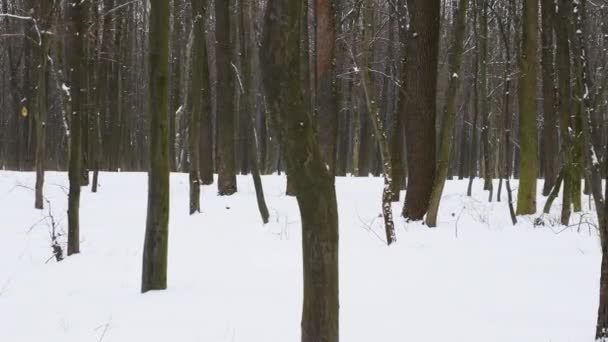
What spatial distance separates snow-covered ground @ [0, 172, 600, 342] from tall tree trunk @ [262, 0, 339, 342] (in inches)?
43.0

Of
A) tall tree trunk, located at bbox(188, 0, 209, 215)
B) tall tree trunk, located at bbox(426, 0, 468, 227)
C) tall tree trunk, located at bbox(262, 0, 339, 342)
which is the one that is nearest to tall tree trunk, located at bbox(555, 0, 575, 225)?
tall tree trunk, located at bbox(426, 0, 468, 227)

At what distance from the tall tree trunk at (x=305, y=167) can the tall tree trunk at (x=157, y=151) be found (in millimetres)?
2930

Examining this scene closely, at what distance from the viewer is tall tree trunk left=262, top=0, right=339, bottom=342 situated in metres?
3.31

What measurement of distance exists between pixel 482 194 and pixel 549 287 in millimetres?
12317

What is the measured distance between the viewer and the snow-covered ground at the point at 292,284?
15.2ft

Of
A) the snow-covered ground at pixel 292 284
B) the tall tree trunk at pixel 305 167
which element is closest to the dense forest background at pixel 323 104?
the tall tree trunk at pixel 305 167

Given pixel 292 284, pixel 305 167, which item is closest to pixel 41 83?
pixel 292 284

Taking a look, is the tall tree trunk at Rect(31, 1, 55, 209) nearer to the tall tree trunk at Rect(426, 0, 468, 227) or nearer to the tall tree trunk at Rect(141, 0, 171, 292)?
the tall tree trunk at Rect(141, 0, 171, 292)

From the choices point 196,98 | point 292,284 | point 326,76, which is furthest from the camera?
point 326,76

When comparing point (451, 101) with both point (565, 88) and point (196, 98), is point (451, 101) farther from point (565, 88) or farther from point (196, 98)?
point (196, 98)

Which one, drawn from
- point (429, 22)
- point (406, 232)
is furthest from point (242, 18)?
point (406, 232)

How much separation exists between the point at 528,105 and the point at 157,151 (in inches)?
344

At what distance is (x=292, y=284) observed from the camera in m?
6.10

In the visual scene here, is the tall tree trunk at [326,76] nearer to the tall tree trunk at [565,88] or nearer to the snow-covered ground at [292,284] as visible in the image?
the snow-covered ground at [292,284]
